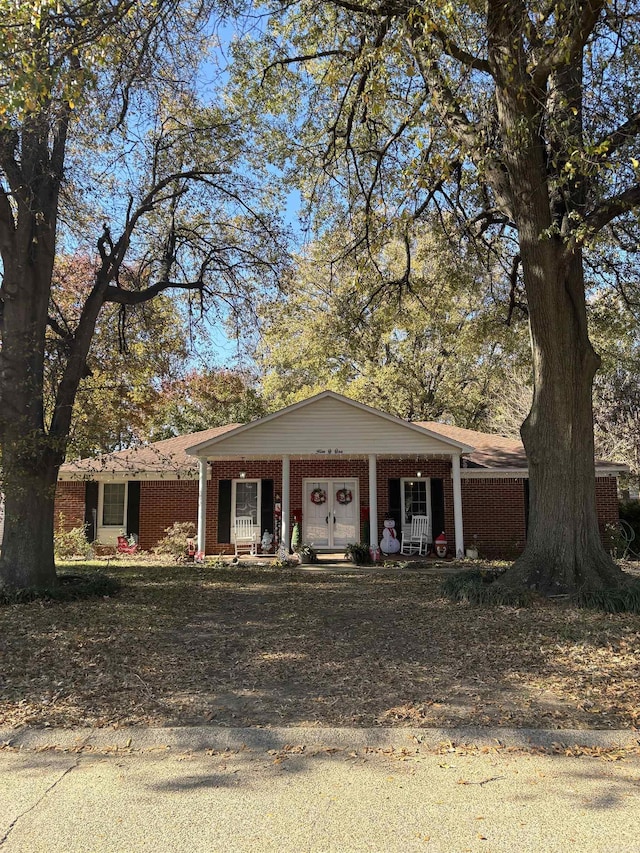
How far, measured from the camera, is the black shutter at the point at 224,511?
61.0 feet

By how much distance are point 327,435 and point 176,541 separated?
5403 millimetres

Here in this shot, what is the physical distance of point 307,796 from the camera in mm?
3617

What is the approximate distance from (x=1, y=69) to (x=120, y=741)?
629cm

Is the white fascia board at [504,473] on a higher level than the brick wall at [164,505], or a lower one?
Answer: higher

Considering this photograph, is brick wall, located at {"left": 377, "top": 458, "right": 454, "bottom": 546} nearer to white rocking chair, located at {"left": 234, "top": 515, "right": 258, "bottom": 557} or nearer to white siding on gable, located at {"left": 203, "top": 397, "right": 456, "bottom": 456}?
white siding on gable, located at {"left": 203, "top": 397, "right": 456, "bottom": 456}

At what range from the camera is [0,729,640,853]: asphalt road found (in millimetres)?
3160

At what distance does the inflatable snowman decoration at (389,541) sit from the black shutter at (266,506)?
343cm

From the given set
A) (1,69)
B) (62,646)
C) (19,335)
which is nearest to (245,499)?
(19,335)

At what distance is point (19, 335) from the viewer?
9.78m

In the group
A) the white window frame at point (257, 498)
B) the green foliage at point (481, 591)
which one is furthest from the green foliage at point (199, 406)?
the green foliage at point (481, 591)

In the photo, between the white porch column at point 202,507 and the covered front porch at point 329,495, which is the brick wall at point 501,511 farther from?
the white porch column at point 202,507

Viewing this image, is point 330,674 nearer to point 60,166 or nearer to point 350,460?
point 60,166

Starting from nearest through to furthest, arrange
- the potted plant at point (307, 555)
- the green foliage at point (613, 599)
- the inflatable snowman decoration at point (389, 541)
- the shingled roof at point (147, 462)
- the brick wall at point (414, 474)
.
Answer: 1. the green foliage at point (613, 599)
2. the potted plant at point (307, 555)
3. the inflatable snowman decoration at point (389, 541)
4. the shingled roof at point (147, 462)
5. the brick wall at point (414, 474)

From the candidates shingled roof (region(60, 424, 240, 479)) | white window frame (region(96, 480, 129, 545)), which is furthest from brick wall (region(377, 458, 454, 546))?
white window frame (region(96, 480, 129, 545))
